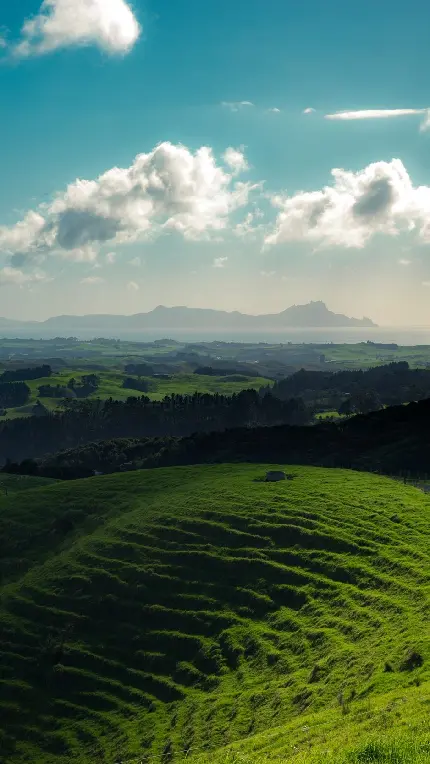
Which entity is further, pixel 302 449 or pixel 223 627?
pixel 302 449

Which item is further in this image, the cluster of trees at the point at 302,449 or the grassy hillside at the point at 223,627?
the cluster of trees at the point at 302,449

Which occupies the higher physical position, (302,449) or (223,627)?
(302,449)

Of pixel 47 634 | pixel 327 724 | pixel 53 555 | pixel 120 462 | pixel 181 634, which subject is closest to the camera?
pixel 327 724

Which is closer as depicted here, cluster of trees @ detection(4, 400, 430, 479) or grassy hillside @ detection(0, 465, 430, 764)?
grassy hillside @ detection(0, 465, 430, 764)

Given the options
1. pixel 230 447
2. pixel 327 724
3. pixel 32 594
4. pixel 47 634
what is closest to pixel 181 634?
pixel 47 634

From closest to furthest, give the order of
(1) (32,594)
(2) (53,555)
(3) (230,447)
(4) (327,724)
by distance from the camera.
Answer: (4) (327,724) < (1) (32,594) < (2) (53,555) < (3) (230,447)

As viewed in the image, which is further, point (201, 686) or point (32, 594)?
point (32, 594)

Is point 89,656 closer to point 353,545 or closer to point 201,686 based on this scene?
point 201,686

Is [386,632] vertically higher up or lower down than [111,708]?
higher up
